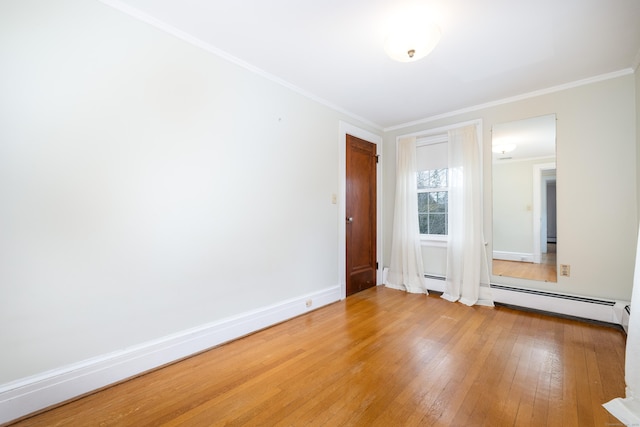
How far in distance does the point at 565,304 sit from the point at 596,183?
1349mm

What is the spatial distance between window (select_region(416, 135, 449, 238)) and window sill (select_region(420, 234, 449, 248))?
1.4 inches

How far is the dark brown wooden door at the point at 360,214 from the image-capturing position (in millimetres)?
3814

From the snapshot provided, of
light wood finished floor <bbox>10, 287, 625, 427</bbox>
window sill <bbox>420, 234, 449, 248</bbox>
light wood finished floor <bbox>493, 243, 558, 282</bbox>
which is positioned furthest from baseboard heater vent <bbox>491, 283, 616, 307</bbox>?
window sill <bbox>420, 234, 449, 248</bbox>

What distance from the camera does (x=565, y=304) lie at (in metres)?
2.96

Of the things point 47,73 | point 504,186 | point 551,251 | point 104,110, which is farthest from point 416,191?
point 47,73

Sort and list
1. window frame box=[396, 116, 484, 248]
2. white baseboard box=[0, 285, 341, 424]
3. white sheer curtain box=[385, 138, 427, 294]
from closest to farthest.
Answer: white baseboard box=[0, 285, 341, 424]
window frame box=[396, 116, 484, 248]
white sheer curtain box=[385, 138, 427, 294]

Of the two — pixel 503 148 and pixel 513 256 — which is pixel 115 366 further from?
pixel 503 148

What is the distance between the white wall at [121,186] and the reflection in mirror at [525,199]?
9.30 ft

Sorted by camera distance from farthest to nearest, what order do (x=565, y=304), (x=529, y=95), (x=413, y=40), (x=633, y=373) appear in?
(x=529, y=95), (x=565, y=304), (x=413, y=40), (x=633, y=373)

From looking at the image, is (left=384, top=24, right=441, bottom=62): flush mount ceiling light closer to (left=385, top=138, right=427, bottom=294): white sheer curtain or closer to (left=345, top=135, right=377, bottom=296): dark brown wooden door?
(left=345, top=135, right=377, bottom=296): dark brown wooden door

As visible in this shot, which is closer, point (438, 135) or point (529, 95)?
point (529, 95)

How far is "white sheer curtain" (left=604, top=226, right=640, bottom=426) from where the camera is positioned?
1.50 metres

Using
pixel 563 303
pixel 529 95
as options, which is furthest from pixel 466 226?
pixel 529 95

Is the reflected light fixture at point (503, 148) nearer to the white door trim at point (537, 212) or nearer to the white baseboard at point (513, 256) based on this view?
the white door trim at point (537, 212)
